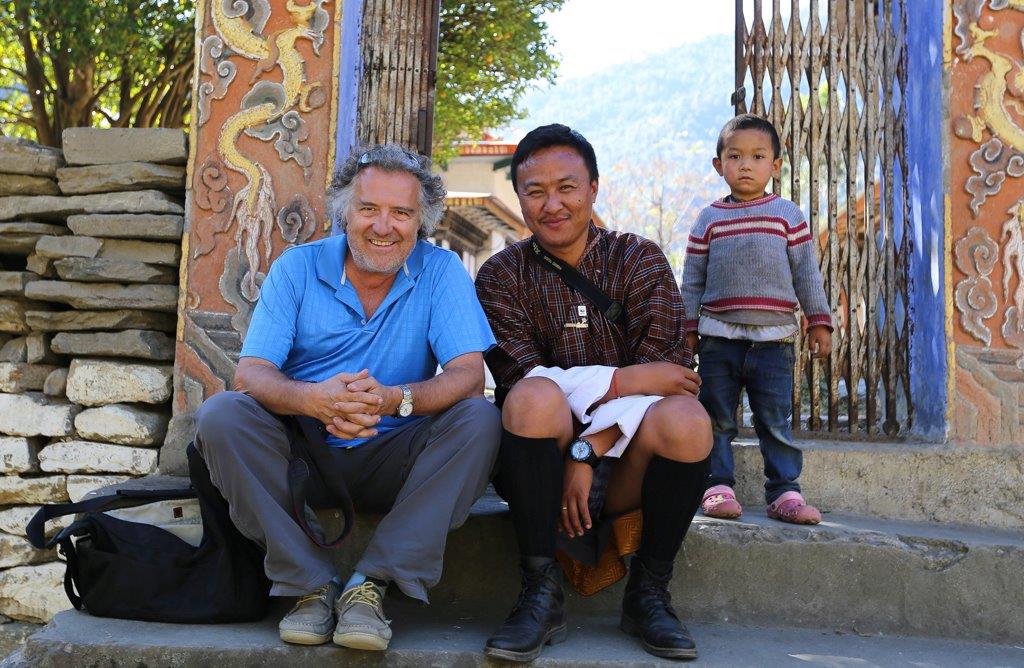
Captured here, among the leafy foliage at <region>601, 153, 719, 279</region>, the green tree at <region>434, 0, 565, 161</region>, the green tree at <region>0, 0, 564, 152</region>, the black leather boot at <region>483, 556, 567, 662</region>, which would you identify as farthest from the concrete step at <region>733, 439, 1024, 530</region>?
the leafy foliage at <region>601, 153, 719, 279</region>

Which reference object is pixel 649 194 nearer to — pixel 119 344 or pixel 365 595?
pixel 119 344

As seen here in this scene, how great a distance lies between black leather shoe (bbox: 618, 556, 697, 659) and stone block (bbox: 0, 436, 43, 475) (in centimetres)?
303

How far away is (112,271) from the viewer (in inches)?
162

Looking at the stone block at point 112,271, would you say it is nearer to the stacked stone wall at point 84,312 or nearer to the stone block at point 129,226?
the stacked stone wall at point 84,312

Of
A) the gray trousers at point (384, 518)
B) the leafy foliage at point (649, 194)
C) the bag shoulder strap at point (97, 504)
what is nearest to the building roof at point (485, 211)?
the bag shoulder strap at point (97, 504)

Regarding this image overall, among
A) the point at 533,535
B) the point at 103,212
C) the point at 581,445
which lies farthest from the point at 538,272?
the point at 103,212

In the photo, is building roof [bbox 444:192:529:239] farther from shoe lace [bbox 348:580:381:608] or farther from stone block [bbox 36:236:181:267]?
shoe lace [bbox 348:580:381:608]

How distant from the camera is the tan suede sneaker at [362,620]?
233 cm

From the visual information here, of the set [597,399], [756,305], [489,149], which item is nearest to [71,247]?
[597,399]

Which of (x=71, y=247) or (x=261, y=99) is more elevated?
(x=261, y=99)

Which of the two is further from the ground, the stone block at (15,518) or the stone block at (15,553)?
the stone block at (15,518)

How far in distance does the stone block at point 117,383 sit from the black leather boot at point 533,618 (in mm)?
2214

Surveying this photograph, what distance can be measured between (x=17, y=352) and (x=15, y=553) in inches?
38.7

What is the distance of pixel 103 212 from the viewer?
4.20 metres
